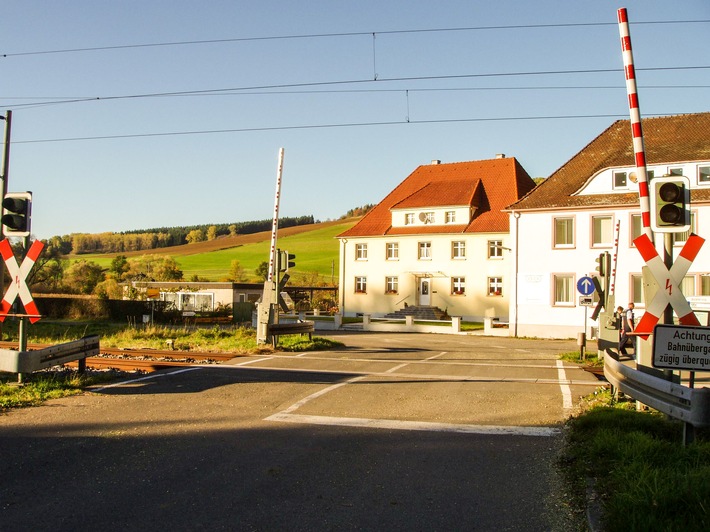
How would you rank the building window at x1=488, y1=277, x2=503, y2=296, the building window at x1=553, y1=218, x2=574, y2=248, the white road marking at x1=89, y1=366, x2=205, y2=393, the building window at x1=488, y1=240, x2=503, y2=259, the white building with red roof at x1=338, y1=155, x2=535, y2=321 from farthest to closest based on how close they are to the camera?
the white building with red roof at x1=338, y1=155, x2=535, y2=321 < the building window at x1=488, y1=240, x2=503, y2=259 < the building window at x1=488, y1=277, x2=503, y2=296 < the building window at x1=553, y1=218, x2=574, y2=248 < the white road marking at x1=89, y1=366, x2=205, y2=393

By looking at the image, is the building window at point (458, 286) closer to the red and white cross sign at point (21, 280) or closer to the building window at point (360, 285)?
the building window at point (360, 285)

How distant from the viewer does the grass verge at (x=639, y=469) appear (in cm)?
459

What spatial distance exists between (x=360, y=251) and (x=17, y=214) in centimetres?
4283

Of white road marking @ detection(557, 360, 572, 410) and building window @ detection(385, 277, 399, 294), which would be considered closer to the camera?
white road marking @ detection(557, 360, 572, 410)

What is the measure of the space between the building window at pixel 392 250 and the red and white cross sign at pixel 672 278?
43754 millimetres

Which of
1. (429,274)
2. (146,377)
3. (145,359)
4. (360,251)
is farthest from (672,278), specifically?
(360,251)

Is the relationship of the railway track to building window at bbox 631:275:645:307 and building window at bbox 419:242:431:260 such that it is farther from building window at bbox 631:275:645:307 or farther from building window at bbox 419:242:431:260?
building window at bbox 419:242:431:260

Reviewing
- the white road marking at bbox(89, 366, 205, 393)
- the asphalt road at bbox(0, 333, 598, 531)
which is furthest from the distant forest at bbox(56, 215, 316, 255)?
the asphalt road at bbox(0, 333, 598, 531)

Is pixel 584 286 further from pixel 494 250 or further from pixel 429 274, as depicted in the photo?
pixel 429 274

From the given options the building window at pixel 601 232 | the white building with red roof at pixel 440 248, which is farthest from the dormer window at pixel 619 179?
the white building with red roof at pixel 440 248

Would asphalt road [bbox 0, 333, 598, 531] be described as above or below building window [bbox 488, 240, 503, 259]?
below

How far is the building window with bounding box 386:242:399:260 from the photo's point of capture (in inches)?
2042

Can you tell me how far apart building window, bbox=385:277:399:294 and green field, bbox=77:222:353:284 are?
37299 millimetres

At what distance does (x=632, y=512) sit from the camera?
4660 mm
